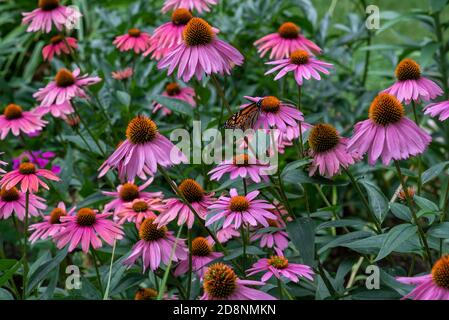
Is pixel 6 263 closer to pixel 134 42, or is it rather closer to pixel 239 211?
pixel 239 211

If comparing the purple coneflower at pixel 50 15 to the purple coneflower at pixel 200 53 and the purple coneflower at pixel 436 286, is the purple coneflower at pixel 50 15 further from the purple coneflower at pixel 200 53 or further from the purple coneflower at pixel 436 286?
the purple coneflower at pixel 436 286

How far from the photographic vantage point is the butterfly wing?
147 cm

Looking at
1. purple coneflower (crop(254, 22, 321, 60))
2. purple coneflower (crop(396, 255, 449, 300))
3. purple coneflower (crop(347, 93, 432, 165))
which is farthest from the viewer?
purple coneflower (crop(254, 22, 321, 60))

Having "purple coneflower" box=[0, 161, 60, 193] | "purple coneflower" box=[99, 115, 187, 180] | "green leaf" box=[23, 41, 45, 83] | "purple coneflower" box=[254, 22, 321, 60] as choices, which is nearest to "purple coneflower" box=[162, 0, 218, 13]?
"purple coneflower" box=[254, 22, 321, 60]

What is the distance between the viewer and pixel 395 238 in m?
1.27

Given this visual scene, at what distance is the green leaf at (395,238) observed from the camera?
1.24m

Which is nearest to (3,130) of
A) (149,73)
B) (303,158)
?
(149,73)

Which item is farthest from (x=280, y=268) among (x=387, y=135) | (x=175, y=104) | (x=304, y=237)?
(x=175, y=104)

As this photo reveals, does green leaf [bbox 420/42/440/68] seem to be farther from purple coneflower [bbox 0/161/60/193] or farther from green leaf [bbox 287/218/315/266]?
purple coneflower [bbox 0/161/60/193]

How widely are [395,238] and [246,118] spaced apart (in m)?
0.40

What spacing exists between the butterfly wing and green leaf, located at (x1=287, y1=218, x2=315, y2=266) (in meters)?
0.22

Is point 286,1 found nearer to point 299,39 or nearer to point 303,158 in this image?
point 299,39

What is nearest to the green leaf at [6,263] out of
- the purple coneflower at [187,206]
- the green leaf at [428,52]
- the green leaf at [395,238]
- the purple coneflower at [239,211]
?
the purple coneflower at [187,206]

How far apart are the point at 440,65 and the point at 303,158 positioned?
1332mm
